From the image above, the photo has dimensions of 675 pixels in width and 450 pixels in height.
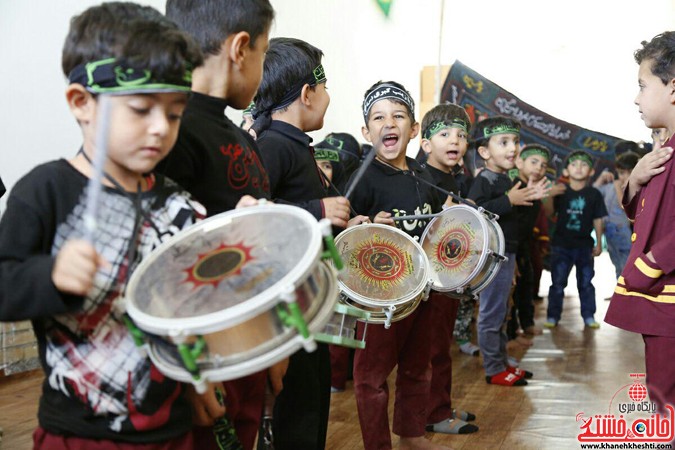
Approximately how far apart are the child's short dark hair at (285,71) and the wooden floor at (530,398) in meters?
1.43

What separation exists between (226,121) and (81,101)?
1.39 feet

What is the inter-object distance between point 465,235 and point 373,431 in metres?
0.82

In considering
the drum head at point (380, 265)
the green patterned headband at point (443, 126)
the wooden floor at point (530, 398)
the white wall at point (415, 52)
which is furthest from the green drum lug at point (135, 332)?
the white wall at point (415, 52)

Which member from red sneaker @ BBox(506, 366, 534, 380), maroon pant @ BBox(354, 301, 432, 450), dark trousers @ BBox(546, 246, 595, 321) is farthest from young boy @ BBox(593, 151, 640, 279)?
maroon pant @ BBox(354, 301, 432, 450)

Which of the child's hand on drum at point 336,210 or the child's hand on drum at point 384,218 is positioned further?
the child's hand on drum at point 384,218

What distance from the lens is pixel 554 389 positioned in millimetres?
3752

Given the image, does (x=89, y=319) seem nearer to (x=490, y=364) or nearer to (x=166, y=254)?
(x=166, y=254)

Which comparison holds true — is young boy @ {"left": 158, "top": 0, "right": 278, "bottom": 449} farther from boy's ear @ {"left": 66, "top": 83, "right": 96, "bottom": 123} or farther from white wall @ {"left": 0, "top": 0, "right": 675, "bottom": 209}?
white wall @ {"left": 0, "top": 0, "right": 675, "bottom": 209}

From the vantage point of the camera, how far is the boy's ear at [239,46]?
1572 mm

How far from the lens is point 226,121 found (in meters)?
1.60

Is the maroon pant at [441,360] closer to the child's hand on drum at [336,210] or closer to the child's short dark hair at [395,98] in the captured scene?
the child's short dark hair at [395,98]

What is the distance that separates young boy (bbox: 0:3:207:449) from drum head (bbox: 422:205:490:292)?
157 centimetres

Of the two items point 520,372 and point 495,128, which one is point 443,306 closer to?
point 520,372

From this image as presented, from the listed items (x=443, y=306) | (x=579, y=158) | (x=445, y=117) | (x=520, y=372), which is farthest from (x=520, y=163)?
(x=443, y=306)
